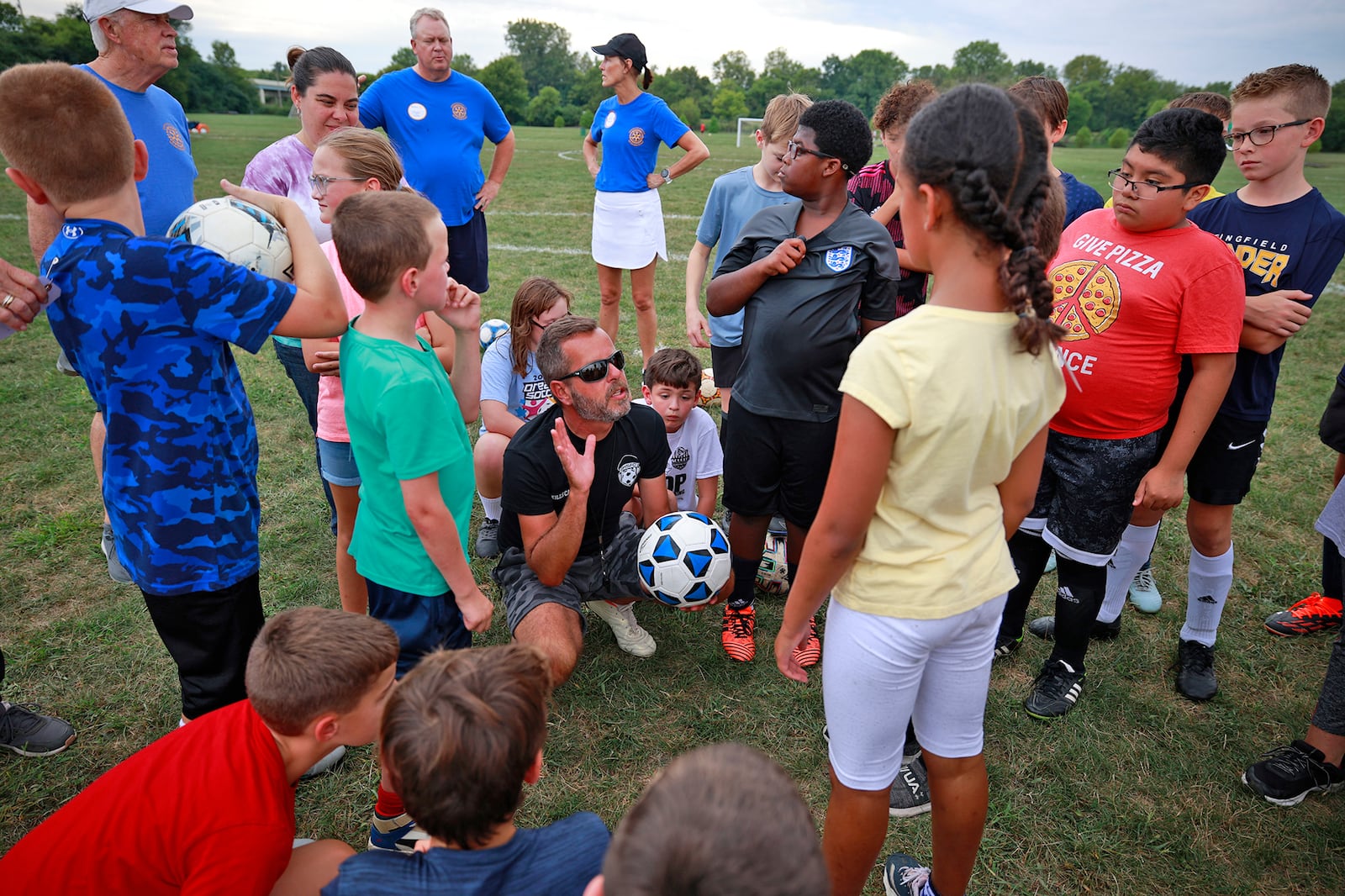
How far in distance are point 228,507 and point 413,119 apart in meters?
4.31

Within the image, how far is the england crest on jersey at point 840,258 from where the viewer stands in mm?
2998

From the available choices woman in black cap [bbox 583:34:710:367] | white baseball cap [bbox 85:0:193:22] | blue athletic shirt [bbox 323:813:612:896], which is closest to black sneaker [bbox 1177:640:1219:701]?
blue athletic shirt [bbox 323:813:612:896]

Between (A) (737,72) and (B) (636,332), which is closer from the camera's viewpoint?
(B) (636,332)

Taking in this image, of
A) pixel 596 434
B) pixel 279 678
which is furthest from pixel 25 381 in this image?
pixel 279 678

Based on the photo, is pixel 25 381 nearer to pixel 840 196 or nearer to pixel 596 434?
pixel 596 434

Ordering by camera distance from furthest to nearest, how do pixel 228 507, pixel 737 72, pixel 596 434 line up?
pixel 737 72 < pixel 596 434 < pixel 228 507

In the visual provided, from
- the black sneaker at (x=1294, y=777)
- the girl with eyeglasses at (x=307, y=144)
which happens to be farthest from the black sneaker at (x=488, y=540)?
→ the black sneaker at (x=1294, y=777)

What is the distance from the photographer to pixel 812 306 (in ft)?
10.0

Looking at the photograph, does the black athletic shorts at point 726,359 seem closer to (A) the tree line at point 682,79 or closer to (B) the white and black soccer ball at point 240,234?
(B) the white and black soccer ball at point 240,234

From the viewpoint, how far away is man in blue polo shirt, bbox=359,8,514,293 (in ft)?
18.5

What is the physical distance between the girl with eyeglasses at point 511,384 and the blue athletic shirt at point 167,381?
1665 millimetres

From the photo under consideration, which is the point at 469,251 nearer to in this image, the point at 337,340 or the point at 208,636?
the point at 337,340

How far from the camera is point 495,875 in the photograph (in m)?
1.47

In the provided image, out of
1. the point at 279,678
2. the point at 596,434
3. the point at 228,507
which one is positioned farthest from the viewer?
the point at 596,434
